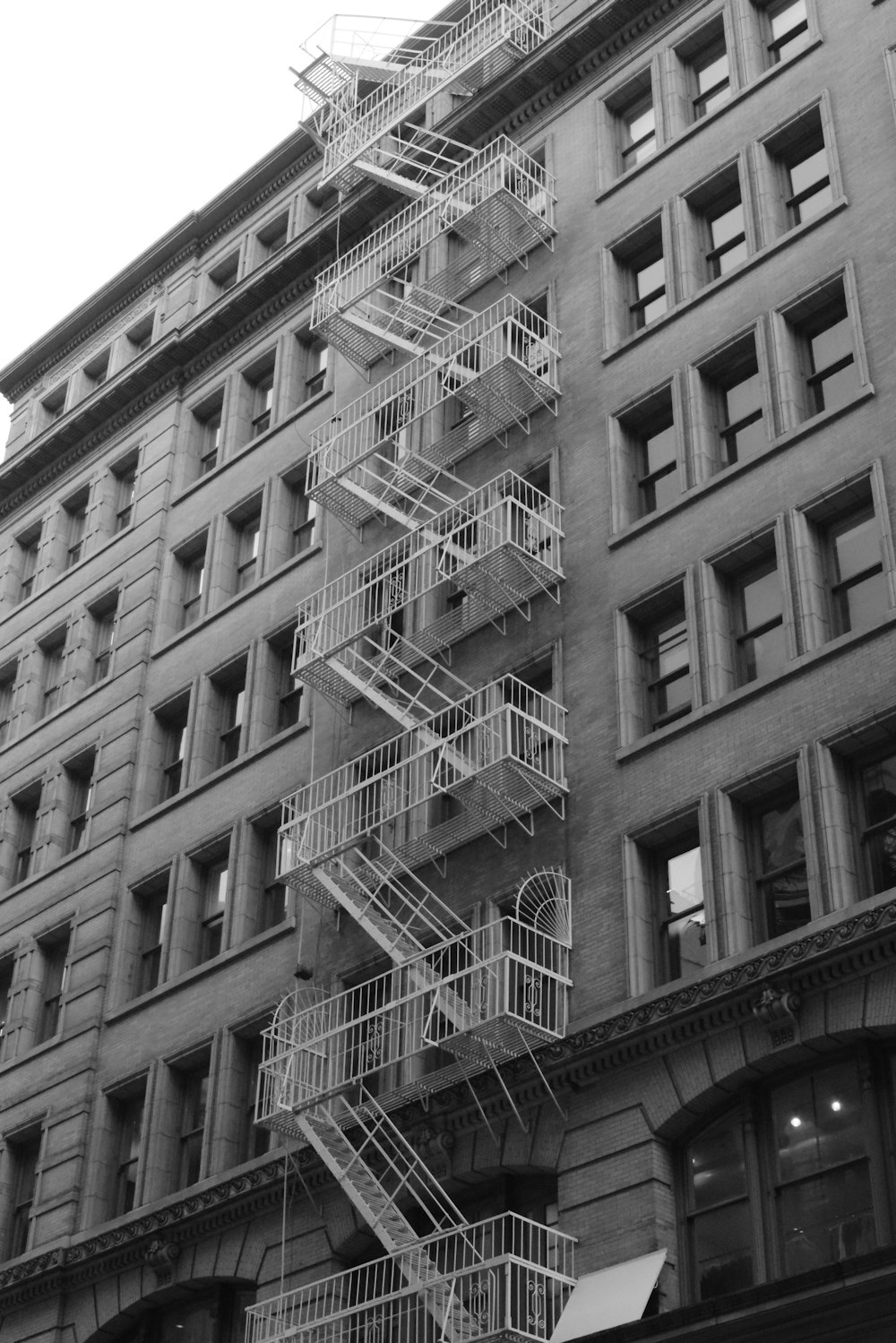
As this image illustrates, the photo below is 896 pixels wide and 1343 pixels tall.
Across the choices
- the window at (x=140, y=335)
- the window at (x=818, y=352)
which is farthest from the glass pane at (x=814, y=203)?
the window at (x=140, y=335)

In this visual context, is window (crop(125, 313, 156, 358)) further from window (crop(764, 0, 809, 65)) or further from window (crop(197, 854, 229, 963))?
window (crop(764, 0, 809, 65))

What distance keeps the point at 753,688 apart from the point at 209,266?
26479 mm

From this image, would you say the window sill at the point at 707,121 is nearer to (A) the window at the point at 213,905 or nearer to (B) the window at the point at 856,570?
(B) the window at the point at 856,570

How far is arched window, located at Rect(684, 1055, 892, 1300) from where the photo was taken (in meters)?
22.7

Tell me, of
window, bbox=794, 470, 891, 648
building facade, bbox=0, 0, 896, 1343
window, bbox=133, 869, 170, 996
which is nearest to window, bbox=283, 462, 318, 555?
building facade, bbox=0, 0, 896, 1343

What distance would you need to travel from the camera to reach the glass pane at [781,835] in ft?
84.9

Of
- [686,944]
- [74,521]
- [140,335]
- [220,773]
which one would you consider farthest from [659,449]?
[140,335]

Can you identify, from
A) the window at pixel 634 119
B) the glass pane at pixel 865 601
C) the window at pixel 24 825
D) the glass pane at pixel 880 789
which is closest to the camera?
the glass pane at pixel 880 789

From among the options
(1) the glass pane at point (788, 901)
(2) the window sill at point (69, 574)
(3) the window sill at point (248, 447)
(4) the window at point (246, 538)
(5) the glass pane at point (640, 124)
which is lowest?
(1) the glass pane at point (788, 901)

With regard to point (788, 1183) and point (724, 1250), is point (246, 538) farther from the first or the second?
point (788, 1183)

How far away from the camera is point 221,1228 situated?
1226 inches

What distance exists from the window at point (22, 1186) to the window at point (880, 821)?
1870 centimetres

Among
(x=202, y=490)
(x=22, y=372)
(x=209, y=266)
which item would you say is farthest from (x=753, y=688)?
(x=22, y=372)

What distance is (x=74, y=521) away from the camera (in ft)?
161
